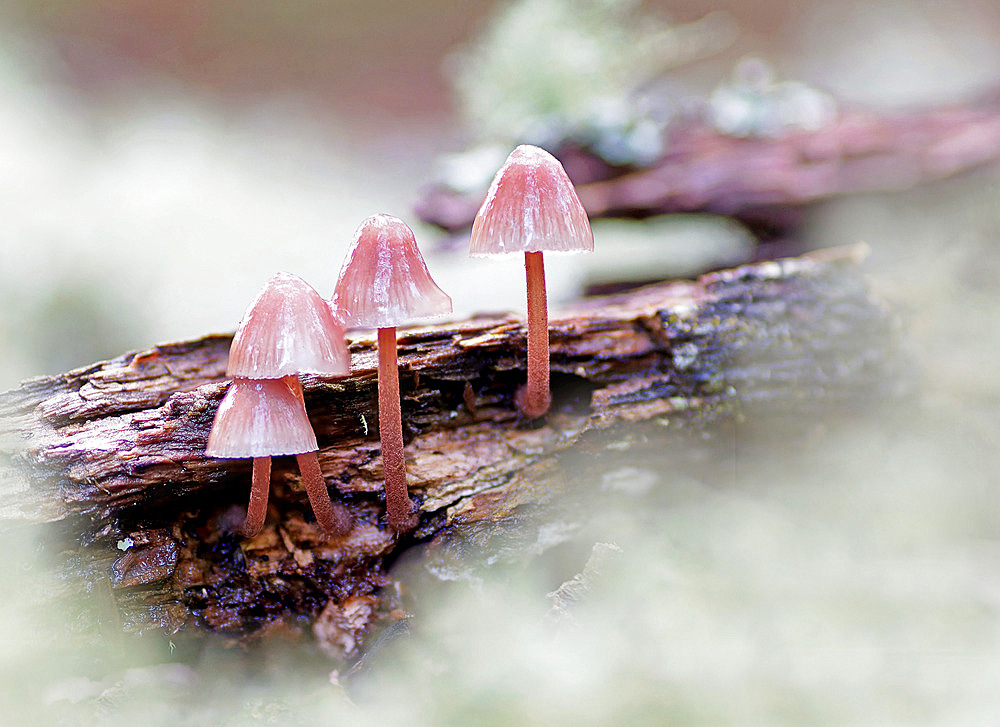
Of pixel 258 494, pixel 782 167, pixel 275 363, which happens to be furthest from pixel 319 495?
pixel 782 167

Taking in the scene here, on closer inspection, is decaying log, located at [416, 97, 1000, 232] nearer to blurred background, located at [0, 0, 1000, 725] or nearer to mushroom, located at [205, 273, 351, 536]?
blurred background, located at [0, 0, 1000, 725]

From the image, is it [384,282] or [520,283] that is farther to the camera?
[520,283]

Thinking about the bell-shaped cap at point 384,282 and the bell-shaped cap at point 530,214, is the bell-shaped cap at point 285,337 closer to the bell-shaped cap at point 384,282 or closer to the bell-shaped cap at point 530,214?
the bell-shaped cap at point 384,282

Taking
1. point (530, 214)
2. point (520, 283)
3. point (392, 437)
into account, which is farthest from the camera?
point (520, 283)

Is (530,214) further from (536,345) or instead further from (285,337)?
(285,337)

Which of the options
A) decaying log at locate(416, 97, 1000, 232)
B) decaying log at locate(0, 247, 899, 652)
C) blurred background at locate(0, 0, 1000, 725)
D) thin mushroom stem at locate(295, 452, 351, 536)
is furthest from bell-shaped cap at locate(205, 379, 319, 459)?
decaying log at locate(416, 97, 1000, 232)

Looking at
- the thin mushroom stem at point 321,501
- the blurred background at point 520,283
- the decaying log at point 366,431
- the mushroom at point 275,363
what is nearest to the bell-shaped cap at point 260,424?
the mushroom at point 275,363

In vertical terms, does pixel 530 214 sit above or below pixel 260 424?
above
